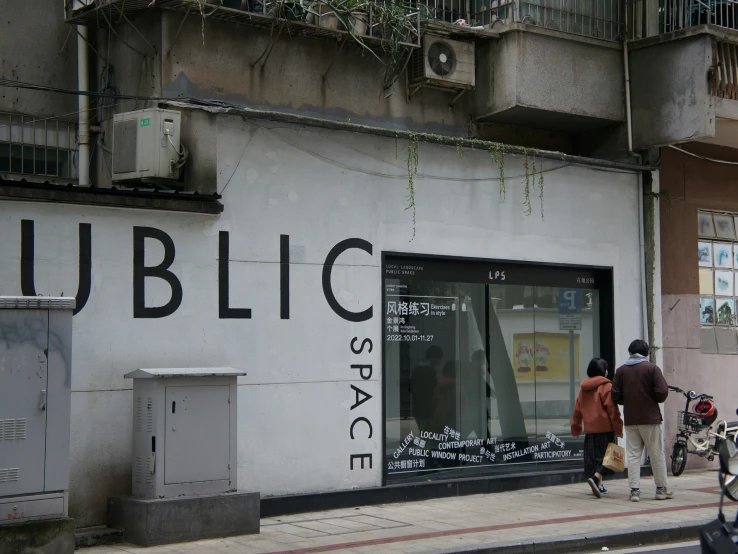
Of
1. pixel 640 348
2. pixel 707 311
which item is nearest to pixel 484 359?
pixel 640 348

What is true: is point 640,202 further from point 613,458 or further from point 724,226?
point 613,458

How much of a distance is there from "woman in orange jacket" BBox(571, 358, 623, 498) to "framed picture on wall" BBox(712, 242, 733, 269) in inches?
175

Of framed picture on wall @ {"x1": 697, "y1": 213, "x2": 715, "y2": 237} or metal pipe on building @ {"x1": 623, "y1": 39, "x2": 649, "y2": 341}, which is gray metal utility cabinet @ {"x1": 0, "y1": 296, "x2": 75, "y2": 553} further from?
framed picture on wall @ {"x1": 697, "y1": 213, "x2": 715, "y2": 237}

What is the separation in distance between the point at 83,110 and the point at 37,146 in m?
0.71

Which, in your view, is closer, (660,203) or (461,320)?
(461,320)

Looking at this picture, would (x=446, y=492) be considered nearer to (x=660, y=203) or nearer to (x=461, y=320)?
(x=461, y=320)

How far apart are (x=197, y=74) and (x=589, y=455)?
6.81 m

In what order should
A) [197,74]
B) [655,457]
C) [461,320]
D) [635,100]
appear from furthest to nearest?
[635,100]
[461,320]
[655,457]
[197,74]

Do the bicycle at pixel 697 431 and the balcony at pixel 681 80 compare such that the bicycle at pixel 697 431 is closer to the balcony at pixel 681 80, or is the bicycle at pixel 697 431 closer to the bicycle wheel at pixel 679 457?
the bicycle wheel at pixel 679 457

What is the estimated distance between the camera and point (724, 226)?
16.2 m

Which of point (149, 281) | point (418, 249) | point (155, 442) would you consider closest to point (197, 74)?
point (149, 281)

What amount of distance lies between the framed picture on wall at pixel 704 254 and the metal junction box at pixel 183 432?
348 inches

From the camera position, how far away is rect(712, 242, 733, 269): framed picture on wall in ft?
52.9

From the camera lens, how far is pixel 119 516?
980cm
